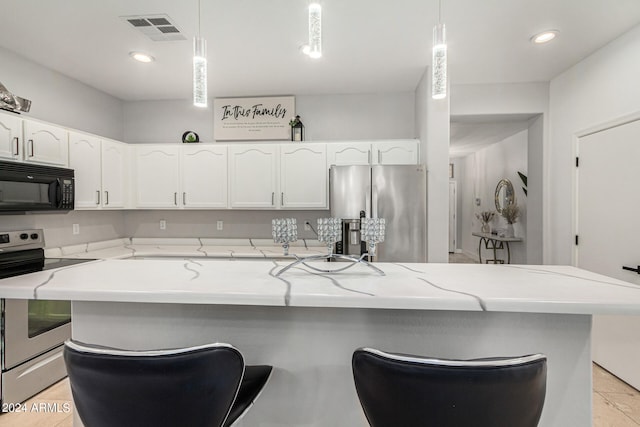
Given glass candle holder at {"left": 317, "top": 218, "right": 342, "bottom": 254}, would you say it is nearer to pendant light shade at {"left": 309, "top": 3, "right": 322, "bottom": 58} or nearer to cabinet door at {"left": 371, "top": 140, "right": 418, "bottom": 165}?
pendant light shade at {"left": 309, "top": 3, "right": 322, "bottom": 58}

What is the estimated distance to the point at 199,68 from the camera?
149cm

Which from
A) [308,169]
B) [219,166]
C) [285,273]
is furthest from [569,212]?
[219,166]

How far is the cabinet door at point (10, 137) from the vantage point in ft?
7.45

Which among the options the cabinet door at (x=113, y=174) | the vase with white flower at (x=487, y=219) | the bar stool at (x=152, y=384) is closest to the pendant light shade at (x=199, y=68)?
the bar stool at (x=152, y=384)

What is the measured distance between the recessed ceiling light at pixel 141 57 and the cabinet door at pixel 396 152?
2.22 m

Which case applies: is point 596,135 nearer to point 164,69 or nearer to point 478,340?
point 478,340

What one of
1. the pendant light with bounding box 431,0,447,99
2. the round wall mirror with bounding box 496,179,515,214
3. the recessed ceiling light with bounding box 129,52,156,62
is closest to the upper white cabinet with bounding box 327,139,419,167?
the recessed ceiling light with bounding box 129,52,156,62

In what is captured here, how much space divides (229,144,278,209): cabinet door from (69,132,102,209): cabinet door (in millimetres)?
1277

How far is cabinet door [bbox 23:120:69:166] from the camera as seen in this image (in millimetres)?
2461

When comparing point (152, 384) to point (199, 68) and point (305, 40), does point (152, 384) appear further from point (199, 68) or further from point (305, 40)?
point (305, 40)

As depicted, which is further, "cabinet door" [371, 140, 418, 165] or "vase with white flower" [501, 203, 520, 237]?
"vase with white flower" [501, 203, 520, 237]

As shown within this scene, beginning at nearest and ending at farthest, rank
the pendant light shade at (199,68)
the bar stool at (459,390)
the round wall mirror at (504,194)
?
the bar stool at (459,390) → the pendant light shade at (199,68) → the round wall mirror at (504,194)

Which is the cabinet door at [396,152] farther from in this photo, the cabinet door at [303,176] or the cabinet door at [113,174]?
the cabinet door at [113,174]

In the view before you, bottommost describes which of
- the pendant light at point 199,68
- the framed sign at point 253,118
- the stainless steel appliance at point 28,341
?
the stainless steel appliance at point 28,341
